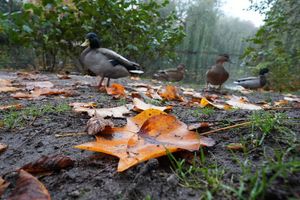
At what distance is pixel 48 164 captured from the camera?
37.9 inches

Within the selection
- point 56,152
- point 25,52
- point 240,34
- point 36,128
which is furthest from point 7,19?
point 240,34

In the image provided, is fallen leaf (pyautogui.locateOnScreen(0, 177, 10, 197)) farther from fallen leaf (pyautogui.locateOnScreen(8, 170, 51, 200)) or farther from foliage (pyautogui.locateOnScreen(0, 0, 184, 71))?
foliage (pyautogui.locateOnScreen(0, 0, 184, 71))

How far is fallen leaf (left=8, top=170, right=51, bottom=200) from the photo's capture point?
0.76 metres

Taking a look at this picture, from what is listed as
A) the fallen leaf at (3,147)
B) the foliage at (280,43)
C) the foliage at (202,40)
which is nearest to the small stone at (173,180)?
the fallen leaf at (3,147)

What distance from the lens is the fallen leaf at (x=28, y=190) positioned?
76 centimetres

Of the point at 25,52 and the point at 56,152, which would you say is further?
the point at 25,52

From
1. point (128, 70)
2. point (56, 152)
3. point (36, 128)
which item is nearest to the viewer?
point (56, 152)

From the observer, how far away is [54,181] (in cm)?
90

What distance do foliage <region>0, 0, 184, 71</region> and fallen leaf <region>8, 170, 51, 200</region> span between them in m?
5.93

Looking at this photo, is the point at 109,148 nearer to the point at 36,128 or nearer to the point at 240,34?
the point at 36,128

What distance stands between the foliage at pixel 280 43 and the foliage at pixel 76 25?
8.96 ft

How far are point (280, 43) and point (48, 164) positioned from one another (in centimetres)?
618

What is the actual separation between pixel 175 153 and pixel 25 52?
8.34 m

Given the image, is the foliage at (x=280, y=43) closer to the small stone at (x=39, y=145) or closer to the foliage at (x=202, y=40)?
the foliage at (x=202, y=40)
